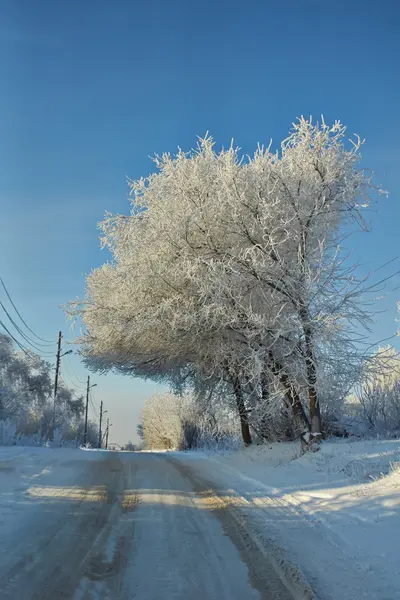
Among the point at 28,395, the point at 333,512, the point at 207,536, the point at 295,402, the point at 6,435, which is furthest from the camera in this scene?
the point at 28,395

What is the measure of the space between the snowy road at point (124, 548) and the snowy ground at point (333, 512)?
16.1 inches

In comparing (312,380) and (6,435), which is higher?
(312,380)

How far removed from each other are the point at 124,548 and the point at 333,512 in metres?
2.99

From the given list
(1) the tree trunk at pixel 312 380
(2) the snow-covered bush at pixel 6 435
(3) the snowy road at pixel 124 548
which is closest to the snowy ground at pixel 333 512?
(3) the snowy road at pixel 124 548

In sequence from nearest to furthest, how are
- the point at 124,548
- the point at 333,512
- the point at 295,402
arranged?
the point at 124,548 → the point at 333,512 → the point at 295,402

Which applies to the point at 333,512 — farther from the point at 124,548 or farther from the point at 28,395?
the point at 28,395

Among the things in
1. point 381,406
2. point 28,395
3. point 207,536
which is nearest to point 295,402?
point 381,406

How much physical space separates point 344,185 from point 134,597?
1083 centimetres

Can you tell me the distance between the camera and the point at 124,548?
16.4ft

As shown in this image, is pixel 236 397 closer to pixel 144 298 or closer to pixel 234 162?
pixel 144 298

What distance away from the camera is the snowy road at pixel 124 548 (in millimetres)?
3939

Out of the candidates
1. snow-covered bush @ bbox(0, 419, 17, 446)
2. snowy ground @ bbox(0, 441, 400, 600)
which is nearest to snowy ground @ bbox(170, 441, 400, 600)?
snowy ground @ bbox(0, 441, 400, 600)

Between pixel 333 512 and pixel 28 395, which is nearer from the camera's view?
pixel 333 512

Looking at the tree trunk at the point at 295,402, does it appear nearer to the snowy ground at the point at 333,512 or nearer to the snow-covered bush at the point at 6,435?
the snowy ground at the point at 333,512
